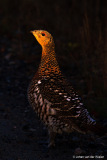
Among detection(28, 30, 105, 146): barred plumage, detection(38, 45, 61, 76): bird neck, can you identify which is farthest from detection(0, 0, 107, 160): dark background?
detection(38, 45, 61, 76): bird neck

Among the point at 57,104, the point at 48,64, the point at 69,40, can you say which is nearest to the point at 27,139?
the point at 57,104

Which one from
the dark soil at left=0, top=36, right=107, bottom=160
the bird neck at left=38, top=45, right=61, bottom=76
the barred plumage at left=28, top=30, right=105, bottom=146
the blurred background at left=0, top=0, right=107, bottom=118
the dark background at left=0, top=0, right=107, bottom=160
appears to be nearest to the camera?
the barred plumage at left=28, top=30, right=105, bottom=146

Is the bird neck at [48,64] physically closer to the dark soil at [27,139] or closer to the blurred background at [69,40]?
the dark soil at [27,139]

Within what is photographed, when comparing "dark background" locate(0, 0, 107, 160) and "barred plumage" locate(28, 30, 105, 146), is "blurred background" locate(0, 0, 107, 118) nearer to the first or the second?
"dark background" locate(0, 0, 107, 160)

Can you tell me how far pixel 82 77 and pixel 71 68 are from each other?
2.42 feet

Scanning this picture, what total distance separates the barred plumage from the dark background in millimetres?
493

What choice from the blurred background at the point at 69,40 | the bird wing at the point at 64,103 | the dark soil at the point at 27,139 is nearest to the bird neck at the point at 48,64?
the bird wing at the point at 64,103

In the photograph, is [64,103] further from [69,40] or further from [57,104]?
[69,40]

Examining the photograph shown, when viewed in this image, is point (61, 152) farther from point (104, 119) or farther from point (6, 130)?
Result: point (104, 119)

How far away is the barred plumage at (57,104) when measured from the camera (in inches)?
174

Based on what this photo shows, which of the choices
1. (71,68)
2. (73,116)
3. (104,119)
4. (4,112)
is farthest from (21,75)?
(73,116)

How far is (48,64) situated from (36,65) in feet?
12.7

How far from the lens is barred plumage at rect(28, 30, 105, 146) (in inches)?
174

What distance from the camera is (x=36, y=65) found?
881 centimetres
